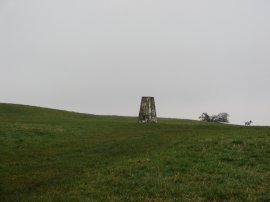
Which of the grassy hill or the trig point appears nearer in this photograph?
the grassy hill

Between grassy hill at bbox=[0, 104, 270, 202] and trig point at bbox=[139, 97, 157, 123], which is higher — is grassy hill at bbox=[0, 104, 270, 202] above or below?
below

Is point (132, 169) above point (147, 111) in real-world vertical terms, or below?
below

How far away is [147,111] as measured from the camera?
181ft

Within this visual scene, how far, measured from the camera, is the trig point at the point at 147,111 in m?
54.9

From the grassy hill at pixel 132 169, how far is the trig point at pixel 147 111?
15.9m

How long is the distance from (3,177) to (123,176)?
5672 millimetres

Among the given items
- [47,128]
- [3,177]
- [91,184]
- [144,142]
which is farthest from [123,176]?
[47,128]

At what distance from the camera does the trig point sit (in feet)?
180

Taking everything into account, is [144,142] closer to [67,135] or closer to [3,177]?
[67,135]

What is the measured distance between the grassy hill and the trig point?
15875mm

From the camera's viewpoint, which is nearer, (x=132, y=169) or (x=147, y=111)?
(x=132, y=169)

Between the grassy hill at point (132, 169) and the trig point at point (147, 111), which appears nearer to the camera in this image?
the grassy hill at point (132, 169)

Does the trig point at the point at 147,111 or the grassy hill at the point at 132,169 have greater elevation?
the trig point at the point at 147,111

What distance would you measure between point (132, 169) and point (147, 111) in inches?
1284
